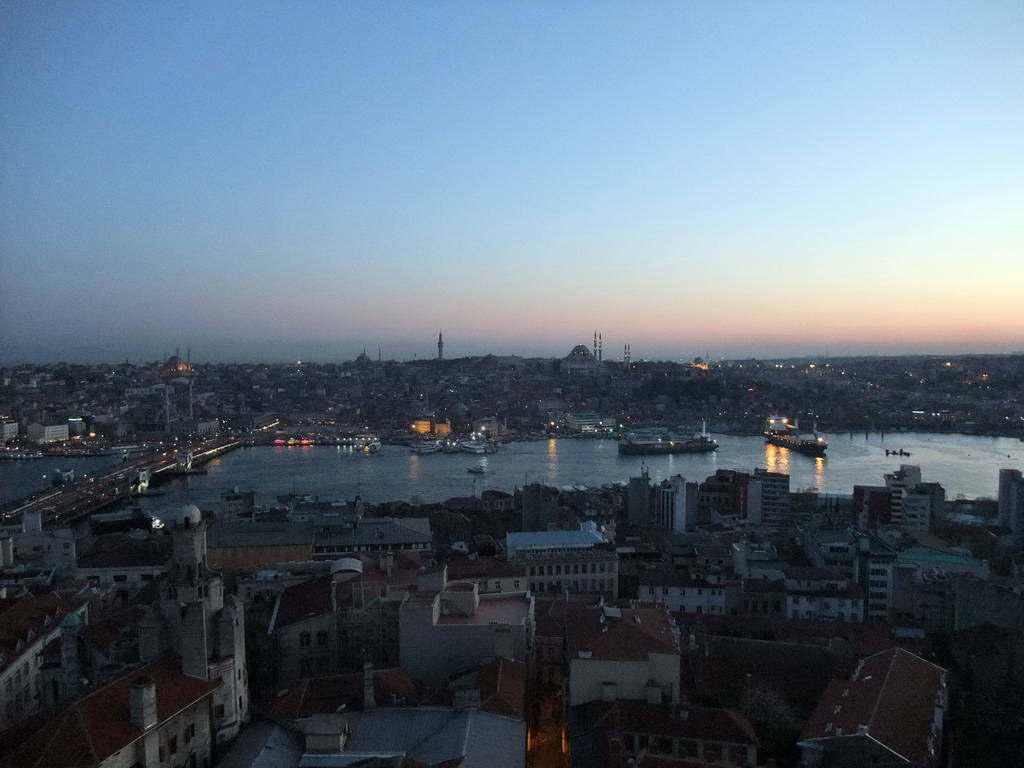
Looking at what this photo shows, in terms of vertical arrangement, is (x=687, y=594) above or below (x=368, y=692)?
below

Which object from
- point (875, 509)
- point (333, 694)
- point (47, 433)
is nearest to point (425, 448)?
point (47, 433)

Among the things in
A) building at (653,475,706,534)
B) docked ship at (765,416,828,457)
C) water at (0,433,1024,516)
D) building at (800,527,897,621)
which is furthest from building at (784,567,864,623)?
docked ship at (765,416,828,457)

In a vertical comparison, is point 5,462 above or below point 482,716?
below

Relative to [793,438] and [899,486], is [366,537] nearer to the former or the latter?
[899,486]

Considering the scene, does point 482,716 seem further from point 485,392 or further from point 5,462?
point 485,392

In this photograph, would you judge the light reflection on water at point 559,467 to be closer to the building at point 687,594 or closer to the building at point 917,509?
the building at point 917,509

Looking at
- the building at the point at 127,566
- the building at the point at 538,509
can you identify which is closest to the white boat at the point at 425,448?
the building at the point at 538,509

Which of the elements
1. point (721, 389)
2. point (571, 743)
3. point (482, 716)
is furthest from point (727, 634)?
point (721, 389)
